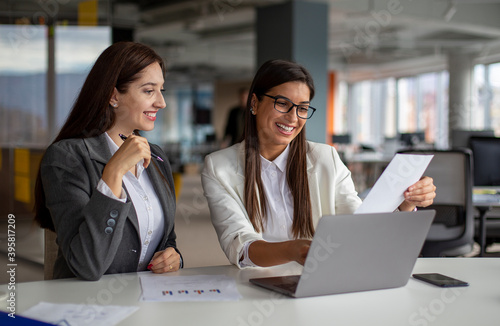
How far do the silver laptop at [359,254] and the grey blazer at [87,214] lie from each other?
0.42 metres

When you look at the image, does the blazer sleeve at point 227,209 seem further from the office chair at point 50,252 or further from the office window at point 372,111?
the office window at point 372,111

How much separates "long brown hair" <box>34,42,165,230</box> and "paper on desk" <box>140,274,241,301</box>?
1.57 ft

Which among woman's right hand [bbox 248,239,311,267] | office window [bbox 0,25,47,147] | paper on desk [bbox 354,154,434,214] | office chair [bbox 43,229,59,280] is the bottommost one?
office chair [bbox 43,229,59,280]

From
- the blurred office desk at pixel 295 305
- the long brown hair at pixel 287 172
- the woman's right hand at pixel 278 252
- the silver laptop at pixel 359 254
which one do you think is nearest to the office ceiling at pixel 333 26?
the long brown hair at pixel 287 172

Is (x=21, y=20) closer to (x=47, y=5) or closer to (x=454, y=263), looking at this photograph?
(x=47, y=5)

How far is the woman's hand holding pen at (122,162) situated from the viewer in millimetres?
1480

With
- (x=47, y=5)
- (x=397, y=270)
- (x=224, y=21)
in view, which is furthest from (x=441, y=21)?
(x=397, y=270)

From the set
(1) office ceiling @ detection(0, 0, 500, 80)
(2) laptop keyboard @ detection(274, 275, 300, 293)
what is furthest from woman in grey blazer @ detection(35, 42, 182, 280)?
(1) office ceiling @ detection(0, 0, 500, 80)

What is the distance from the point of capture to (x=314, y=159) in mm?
2049

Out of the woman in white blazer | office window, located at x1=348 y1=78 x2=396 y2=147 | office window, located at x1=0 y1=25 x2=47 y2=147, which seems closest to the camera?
the woman in white blazer

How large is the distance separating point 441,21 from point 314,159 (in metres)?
8.99

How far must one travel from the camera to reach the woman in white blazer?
1934mm

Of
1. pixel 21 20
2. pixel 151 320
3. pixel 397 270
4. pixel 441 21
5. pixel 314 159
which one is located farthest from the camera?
pixel 441 21

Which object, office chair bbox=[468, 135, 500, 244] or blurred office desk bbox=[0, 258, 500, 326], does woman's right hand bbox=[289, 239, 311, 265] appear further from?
office chair bbox=[468, 135, 500, 244]
